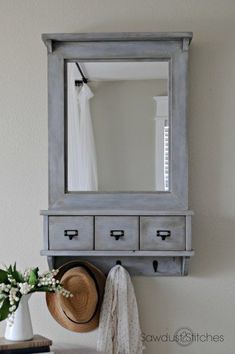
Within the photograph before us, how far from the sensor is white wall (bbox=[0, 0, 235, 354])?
2.62m

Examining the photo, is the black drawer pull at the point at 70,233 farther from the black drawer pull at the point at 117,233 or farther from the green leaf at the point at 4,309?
the green leaf at the point at 4,309

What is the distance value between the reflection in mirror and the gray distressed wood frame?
33 millimetres

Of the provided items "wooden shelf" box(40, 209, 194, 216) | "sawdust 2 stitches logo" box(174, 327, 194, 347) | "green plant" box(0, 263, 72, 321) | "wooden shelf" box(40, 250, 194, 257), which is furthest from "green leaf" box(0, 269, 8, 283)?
"sawdust 2 stitches logo" box(174, 327, 194, 347)

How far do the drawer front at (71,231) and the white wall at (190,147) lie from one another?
6.1 inches

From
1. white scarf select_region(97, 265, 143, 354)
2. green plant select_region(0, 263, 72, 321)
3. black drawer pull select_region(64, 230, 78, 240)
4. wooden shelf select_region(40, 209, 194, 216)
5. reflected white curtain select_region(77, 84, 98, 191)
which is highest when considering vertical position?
reflected white curtain select_region(77, 84, 98, 191)

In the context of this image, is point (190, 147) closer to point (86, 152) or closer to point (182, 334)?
point (86, 152)

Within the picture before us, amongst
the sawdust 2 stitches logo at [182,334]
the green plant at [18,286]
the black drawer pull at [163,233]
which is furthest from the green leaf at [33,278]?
the sawdust 2 stitches logo at [182,334]

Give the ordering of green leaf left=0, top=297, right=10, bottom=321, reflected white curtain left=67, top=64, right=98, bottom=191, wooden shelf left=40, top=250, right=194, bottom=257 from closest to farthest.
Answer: green leaf left=0, top=297, right=10, bottom=321
wooden shelf left=40, top=250, right=194, bottom=257
reflected white curtain left=67, top=64, right=98, bottom=191

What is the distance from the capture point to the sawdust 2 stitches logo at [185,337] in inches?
103

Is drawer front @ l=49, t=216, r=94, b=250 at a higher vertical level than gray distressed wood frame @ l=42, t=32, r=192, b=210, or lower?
lower

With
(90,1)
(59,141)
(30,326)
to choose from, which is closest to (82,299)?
(30,326)

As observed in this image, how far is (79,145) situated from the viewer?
2.59 m

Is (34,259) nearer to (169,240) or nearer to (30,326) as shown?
(30,326)

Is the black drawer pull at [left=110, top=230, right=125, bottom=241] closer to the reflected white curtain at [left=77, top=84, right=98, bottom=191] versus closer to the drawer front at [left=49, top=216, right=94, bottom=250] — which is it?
the drawer front at [left=49, top=216, right=94, bottom=250]
